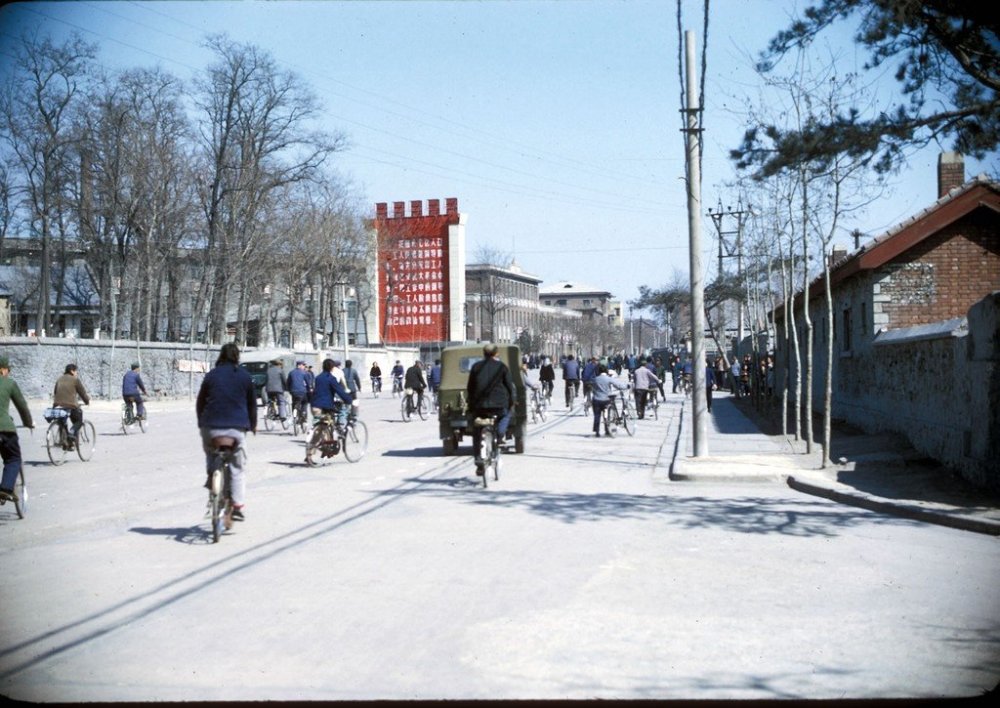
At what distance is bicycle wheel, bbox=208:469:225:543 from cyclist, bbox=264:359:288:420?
1762 cm

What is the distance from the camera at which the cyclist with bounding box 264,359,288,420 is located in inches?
1091

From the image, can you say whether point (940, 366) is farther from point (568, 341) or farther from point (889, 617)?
point (568, 341)

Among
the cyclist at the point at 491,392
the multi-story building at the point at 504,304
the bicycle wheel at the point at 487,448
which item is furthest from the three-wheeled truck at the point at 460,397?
the multi-story building at the point at 504,304

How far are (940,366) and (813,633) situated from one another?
10752 mm

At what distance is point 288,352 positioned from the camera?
56531 millimetres

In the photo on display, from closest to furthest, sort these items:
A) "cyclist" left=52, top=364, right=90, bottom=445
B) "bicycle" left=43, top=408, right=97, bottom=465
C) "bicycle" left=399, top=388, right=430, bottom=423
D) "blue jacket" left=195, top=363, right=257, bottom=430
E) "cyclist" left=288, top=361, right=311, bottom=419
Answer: "blue jacket" left=195, top=363, right=257, bottom=430 → "cyclist" left=52, top=364, right=90, bottom=445 → "bicycle" left=43, top=408, right=97, bottom=465 → "cyclist" left=288, top=361, right=311, bottom=419 → "bicycle" left=399, top=388, right=430, bottom=423

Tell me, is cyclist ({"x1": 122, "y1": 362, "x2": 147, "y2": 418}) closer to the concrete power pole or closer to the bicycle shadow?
the concrete power pole

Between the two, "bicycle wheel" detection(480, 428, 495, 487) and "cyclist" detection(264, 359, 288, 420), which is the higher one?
"cyclist" detection(264, 359, 288, 420)

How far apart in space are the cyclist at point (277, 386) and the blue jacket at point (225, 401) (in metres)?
17.3

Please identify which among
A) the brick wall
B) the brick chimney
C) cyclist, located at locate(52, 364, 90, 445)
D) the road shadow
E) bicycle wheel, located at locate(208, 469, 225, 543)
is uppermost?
the brick chimney

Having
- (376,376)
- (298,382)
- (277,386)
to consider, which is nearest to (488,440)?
(298,382)

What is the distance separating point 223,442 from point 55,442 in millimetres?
10197

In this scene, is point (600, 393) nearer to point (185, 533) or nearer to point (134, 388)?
point (134, 388)

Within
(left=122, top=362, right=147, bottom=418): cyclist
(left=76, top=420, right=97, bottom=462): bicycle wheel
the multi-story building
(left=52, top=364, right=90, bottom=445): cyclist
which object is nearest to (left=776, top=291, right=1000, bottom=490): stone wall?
(left=52, top=364, right=90, bottom=445): cyclist
